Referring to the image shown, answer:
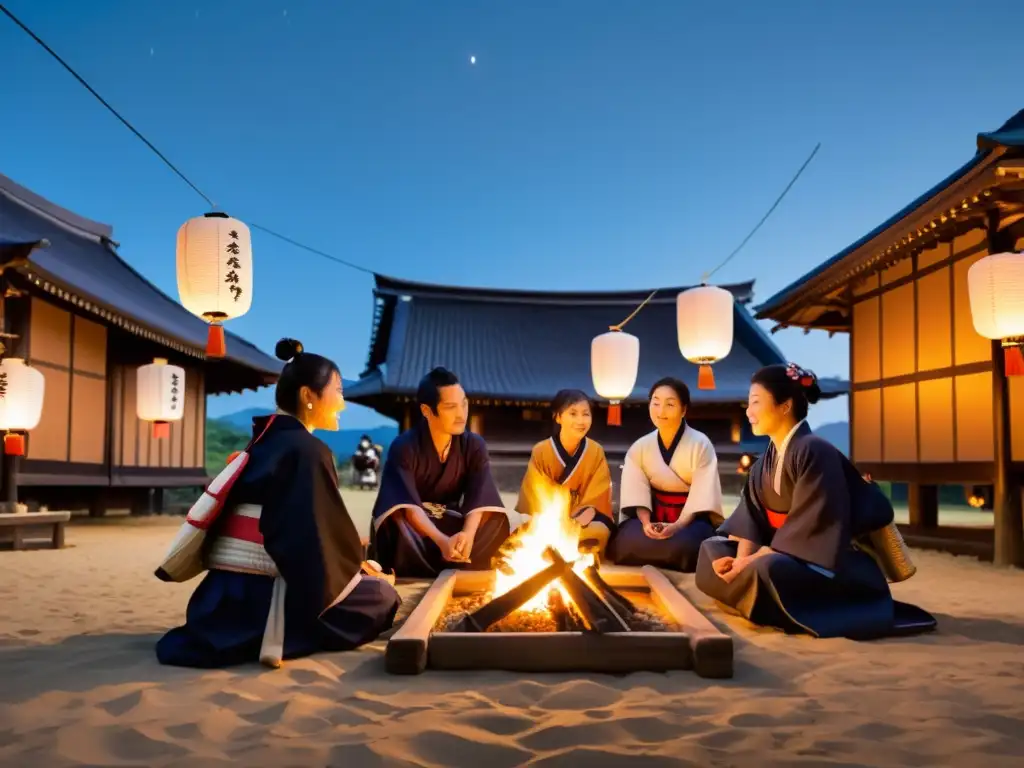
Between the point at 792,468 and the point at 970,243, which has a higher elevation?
the point at 970,243

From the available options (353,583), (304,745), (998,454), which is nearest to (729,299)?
(998,454)

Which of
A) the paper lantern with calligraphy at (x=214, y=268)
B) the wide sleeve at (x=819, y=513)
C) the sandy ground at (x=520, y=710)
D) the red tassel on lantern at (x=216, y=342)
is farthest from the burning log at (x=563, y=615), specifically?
the red tassel on lantern at (x=216, y=342)

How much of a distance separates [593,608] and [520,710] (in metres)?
0.76

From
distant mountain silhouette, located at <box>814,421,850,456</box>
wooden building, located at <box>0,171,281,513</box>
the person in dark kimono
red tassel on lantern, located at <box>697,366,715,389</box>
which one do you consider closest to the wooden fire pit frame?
the person in dark kimono

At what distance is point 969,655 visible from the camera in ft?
11.5

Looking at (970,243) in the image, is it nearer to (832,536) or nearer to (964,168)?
(964,168)

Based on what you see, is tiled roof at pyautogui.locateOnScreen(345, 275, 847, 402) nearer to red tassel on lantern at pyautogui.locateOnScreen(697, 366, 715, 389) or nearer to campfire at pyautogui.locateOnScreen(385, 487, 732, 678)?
red tassel on lantern at pyautogui.locateOnScreen(697, 366, 715, 389)

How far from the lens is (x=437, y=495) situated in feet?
18.7

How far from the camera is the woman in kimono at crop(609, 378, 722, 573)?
615cm

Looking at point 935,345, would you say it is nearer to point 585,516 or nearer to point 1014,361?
point 1014,361

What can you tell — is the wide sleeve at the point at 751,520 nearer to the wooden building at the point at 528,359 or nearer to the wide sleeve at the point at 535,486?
the wide sleeve at the point at 535,486

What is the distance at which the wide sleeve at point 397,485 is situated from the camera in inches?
211

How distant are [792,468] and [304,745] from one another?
2734 mm

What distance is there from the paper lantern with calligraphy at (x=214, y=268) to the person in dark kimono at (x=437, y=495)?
145 inches
